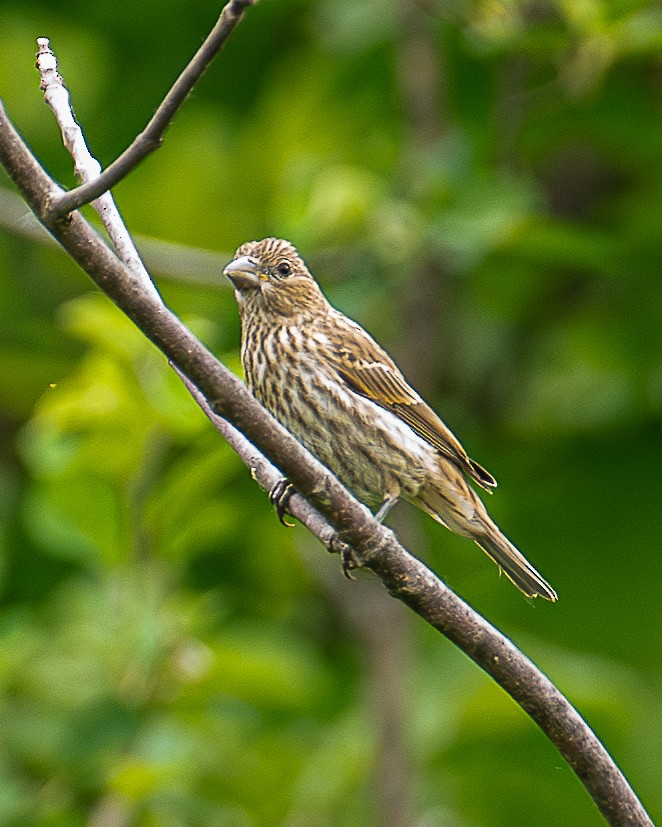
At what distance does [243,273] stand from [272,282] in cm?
10

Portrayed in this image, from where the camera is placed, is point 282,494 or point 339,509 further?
point 282,494

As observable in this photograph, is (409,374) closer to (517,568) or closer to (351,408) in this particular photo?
(351,408)

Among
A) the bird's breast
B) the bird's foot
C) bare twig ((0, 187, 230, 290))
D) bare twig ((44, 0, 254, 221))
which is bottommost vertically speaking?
the bird's foot

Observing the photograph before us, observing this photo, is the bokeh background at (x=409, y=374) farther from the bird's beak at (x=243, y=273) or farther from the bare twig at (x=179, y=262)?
the bird's beak at (x=243, y=273)

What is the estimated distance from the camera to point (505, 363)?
21.0 feet

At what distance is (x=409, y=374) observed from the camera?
5.49 m

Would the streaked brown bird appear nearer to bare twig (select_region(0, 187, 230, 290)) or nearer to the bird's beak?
the bird's beak

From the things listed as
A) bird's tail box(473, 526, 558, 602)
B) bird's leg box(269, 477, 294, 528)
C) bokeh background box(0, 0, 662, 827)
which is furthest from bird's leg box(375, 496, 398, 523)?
bokeh background box(0, 0, 662, 827)

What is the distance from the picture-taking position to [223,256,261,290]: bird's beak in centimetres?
408

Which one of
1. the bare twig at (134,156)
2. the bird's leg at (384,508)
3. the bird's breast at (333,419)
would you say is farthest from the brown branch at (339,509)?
the bird's breast at (333,419)

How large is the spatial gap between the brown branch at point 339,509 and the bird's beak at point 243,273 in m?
1.45

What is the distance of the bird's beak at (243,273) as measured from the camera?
4075mm

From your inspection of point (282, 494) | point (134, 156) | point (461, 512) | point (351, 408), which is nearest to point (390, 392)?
point (351, 408)

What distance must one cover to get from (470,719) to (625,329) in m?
1.67
